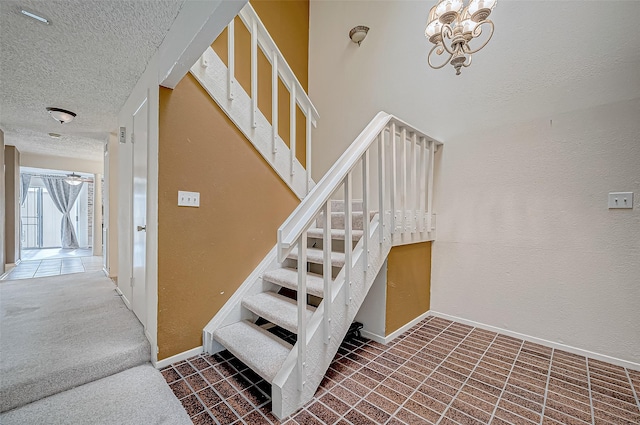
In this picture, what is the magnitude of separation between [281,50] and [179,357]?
377cm

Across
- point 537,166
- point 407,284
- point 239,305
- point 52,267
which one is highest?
point 537,166

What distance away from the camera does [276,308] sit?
186 cm

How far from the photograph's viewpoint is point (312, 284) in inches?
73.1

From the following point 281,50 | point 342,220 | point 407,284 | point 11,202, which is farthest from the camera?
point 11,202

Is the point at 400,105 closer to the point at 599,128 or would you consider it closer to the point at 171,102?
the point at 599,128

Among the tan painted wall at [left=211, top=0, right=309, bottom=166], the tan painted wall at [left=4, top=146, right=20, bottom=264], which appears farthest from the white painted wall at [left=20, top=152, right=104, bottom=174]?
the tan painted wall at [left=211, top=0, right=309, bottom=166]

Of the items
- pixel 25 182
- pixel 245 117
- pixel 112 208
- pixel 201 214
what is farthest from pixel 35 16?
pixel 25 182

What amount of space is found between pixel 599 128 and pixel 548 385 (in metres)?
1.84

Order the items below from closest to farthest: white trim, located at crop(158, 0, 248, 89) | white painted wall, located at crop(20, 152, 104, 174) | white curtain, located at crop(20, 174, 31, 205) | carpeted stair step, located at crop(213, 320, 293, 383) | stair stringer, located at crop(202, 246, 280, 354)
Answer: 1. white trim, located at crop(158, 0, 248, 89)
2. carpeted stair step, located at crop(213, 320, 293, 383)
3. stair stringer, located at crop(202, 246, 280, 354)
4. white painted wall, located at crop(20, 152, 104, 174)
5. white curtain, located at crop(20, 174, 31, 205)

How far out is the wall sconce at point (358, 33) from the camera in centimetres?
327

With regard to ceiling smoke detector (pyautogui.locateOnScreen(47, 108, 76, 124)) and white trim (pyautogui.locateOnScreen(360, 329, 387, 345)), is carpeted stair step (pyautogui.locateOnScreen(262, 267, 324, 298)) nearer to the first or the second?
white trim (pyautogui.locateOnScreen(360, 329, 387, 345))

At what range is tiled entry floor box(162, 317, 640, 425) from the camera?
132 cm

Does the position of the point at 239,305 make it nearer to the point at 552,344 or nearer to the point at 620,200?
the point at 552,344

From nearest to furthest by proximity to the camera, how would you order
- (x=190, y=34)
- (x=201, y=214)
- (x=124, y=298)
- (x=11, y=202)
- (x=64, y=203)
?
(x=190, y=34)
(x=201, y=214)
(x=124, y=298)
(x=11, y=202)
(x=64, y=203)
